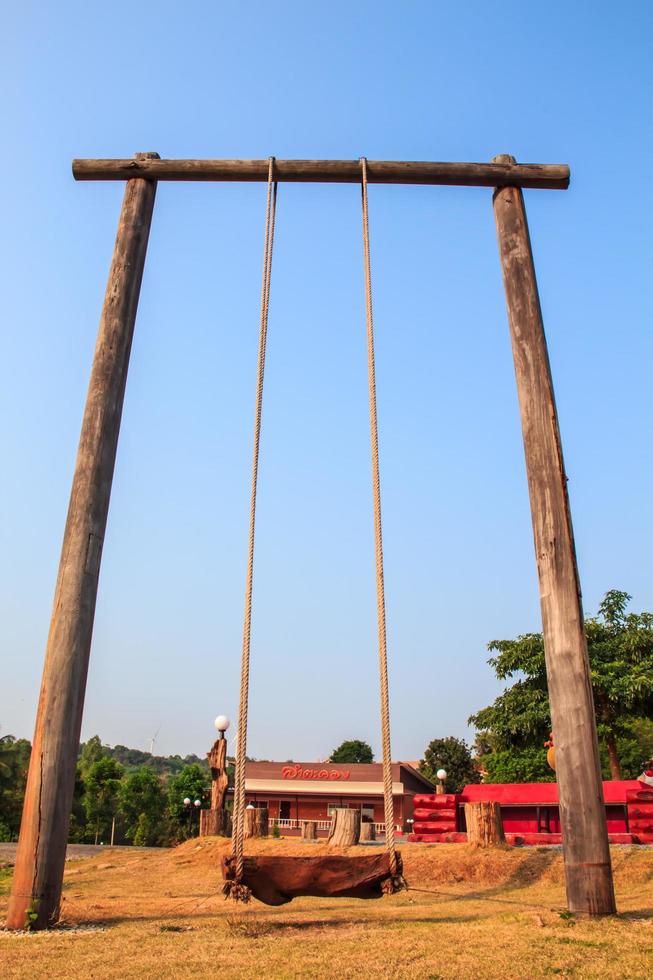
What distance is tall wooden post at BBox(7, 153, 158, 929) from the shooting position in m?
6.32

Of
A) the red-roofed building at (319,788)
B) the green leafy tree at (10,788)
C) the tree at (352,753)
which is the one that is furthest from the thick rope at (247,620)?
the tree at (352,753)

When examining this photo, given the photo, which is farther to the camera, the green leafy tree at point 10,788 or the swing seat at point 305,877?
the green leafy tree at point 10,788

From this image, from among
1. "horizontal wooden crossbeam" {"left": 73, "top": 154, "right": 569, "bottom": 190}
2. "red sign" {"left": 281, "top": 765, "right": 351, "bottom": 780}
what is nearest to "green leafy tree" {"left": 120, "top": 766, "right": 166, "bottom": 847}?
"red sign" {"left": 281, "top": 765, "right": 351, "bottom": 780}

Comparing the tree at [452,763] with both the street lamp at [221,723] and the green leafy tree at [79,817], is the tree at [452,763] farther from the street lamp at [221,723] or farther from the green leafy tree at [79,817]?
the street lamp at [221,723]

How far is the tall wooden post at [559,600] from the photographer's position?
6297mm

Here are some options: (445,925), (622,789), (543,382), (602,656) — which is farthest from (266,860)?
(602,656)

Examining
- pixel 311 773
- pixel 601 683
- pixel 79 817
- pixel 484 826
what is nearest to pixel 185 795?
pixel 311 773

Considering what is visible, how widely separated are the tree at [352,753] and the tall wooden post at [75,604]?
78.9 meters

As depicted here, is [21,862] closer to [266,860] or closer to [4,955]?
[4,955]

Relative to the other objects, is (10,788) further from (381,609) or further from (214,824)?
(381,609)

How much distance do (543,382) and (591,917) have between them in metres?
4.78

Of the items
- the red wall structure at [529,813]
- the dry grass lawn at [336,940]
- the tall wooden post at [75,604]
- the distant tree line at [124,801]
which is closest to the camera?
the dry grass lawn at [336,940]

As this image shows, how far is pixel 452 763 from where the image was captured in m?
52.3

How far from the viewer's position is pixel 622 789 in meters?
19.4
